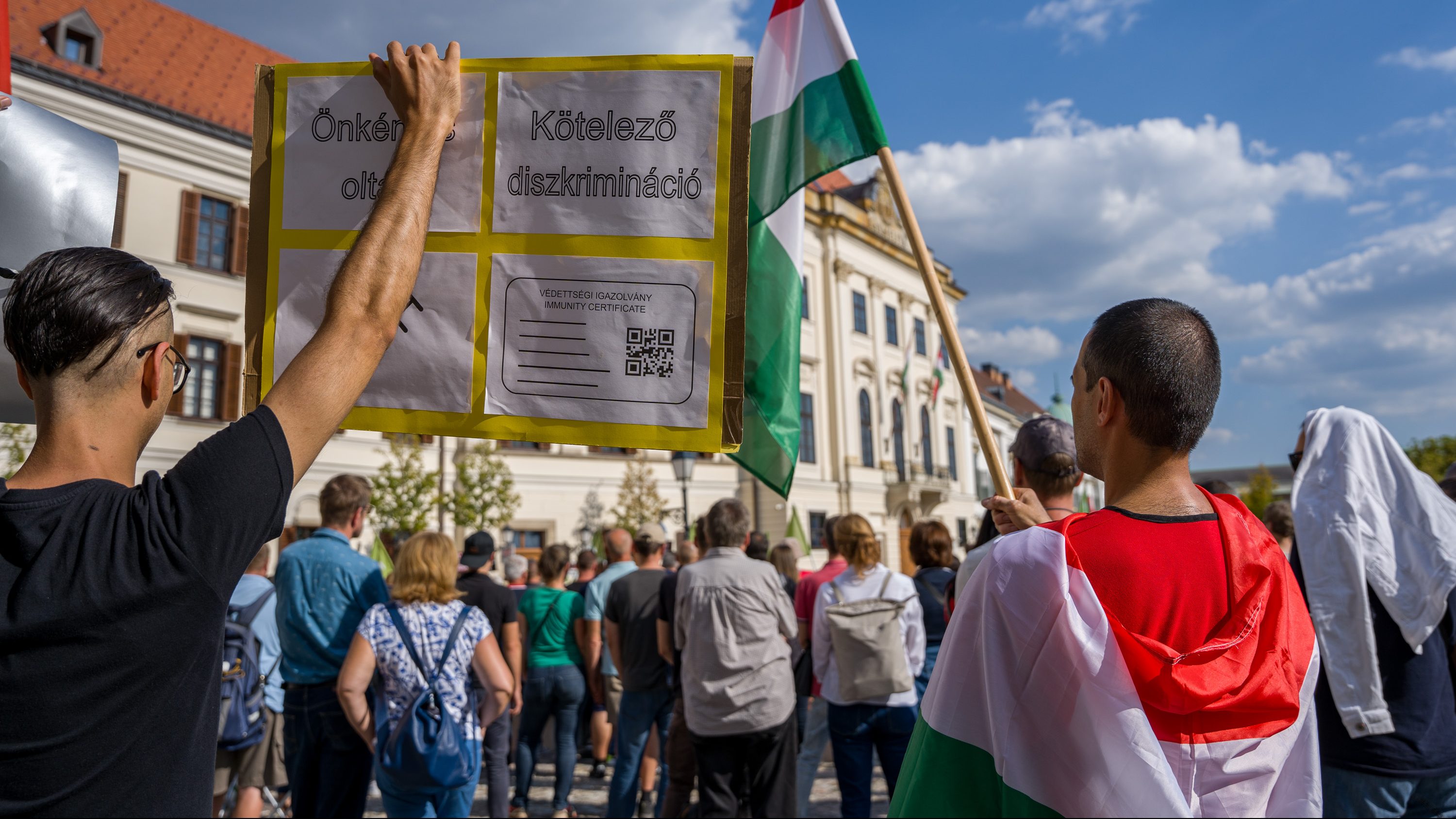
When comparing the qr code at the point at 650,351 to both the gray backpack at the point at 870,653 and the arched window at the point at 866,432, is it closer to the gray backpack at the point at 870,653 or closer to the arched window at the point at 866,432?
the gray backpack at the point at 870,653

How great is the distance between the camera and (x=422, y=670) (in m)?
4.19

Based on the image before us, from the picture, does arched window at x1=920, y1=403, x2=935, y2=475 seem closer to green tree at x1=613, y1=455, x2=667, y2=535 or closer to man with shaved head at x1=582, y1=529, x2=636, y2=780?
green tree at x1=613, y1=455, x2=667, y2=535

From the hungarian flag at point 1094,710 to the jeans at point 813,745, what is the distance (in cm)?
435

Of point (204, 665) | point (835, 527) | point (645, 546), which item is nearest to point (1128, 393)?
point (204, 665)

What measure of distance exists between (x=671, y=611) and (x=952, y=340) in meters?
3.91

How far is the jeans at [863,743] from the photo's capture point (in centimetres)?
506

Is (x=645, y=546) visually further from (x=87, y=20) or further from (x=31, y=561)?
(x=87, y=20)

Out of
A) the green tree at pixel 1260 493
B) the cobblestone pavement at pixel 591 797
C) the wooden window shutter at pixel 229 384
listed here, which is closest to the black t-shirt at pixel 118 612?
the cobblestone pavement at pixel 591 797

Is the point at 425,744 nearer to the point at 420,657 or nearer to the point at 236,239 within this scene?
the point at 420,657

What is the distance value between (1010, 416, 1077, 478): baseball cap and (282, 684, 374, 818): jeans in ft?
11.0

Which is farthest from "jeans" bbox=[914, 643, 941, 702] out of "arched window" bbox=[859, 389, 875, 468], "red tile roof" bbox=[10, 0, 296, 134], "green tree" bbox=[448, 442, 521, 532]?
"arched window" bbox=[859, 389, 875, 468]

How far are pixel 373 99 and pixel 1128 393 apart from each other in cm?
163

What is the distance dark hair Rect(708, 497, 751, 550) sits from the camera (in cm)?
508

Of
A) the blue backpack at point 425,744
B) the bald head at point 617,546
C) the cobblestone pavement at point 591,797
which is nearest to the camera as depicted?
the blue backpack at point 425,744
